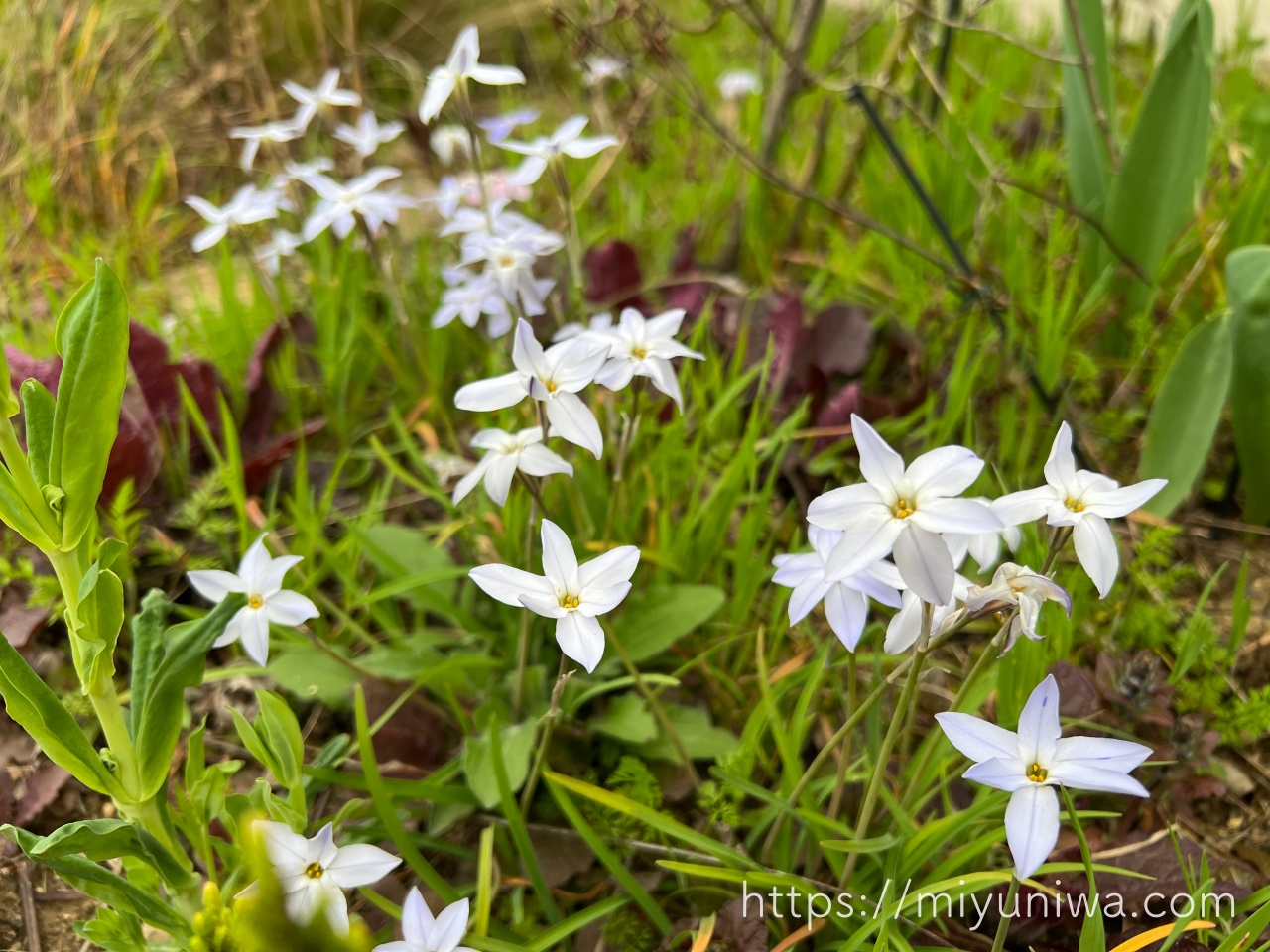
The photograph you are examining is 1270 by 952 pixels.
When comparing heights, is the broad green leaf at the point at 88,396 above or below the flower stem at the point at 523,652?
above

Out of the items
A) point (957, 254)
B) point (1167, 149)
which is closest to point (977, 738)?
point (957, 254)

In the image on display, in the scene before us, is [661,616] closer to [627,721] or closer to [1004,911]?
[627,721]

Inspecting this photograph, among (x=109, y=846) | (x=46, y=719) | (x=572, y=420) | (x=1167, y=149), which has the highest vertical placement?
(x=1167, y=149)

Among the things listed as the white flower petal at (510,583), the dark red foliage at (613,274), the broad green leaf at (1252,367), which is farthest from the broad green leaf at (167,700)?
the broad green leaf at (1252,367)

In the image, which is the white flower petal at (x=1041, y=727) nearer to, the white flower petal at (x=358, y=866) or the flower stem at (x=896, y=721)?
the flower stem at (x=896, y=721)

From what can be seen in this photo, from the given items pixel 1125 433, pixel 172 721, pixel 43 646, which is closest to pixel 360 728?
pixel 172 721

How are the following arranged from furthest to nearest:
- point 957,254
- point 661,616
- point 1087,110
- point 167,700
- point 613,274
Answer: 1. point 613,274
2. point 1087,110
3. point 957,254
4. point 661,616
5. point 167,700
